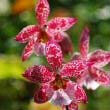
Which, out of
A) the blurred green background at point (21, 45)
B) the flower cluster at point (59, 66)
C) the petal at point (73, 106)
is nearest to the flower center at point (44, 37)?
the flower cluster at point (59, 66)

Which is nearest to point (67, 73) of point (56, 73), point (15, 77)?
point (56, 73)

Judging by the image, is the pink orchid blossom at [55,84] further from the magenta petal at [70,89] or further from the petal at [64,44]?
the petal at [64,44]

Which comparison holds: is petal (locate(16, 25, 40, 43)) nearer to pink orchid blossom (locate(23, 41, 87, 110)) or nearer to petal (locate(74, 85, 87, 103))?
pink orchid blossom (locate(23, 41, 87, 110))

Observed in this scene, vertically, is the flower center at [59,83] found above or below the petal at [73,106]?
above

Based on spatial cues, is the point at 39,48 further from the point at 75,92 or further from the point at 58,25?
the point at 75,92

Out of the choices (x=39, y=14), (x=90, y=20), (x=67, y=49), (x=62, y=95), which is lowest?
(x=62, y=95)

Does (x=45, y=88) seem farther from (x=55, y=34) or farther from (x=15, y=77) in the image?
(x=15, y=77)
